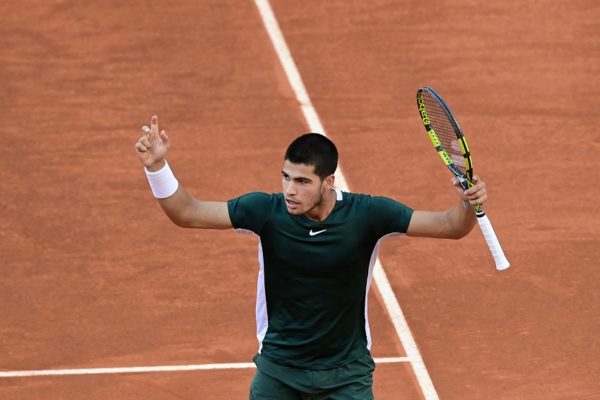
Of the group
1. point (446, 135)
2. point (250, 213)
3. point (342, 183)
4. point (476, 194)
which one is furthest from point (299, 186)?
point (342, 183)

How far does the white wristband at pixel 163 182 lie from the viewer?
762 centimetres

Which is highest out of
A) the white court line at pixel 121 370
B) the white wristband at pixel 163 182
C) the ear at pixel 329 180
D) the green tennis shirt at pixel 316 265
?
the white wristband at pixel 163 182

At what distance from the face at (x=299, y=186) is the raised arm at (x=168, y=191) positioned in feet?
1.35

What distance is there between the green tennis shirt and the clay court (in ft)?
9.30

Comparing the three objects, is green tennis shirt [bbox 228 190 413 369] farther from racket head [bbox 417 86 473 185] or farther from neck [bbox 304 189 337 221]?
racket head [bbox 417 86 473 185]

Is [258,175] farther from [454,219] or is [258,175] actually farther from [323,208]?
[454,219]

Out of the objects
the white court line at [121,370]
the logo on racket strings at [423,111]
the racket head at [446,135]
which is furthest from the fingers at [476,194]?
the white court line at [121,370]

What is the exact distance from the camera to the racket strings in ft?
25.9

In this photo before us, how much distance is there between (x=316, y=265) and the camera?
7723 millimetres

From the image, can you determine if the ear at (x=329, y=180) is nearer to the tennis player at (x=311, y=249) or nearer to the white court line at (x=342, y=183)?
the tennis player at (x=311, y=249)

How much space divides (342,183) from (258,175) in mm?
807

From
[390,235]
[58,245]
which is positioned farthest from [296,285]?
[58,245]

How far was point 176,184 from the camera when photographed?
772 cm

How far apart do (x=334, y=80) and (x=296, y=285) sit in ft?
25.9
